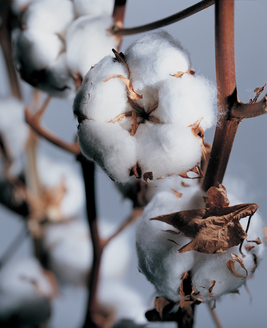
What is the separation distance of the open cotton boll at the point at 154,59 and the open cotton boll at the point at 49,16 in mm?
101

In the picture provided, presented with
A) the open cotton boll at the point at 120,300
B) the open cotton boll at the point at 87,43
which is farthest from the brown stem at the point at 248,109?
the open cotton boll at the point at 120,300

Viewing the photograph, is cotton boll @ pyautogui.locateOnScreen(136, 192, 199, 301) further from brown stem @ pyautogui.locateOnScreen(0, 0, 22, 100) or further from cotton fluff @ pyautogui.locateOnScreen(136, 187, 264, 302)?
brown stem @ pyautogui.locateOnScreen(0, 0, 22, 100)

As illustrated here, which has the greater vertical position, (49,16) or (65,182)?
(49,16)

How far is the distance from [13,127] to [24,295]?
19 centimetres

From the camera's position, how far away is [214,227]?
17 cm

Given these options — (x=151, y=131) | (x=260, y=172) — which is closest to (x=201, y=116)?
(x=151, y=131)

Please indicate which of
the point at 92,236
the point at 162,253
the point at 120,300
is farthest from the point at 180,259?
the point at 120,300

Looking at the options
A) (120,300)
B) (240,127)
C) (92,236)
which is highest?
(240,127)

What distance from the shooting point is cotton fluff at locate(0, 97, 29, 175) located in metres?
0.40

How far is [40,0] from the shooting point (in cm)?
26

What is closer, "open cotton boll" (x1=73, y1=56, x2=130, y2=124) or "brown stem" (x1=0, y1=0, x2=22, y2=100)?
"open cotton boll" (x1=73, y1=56, x2=130, y2=124)

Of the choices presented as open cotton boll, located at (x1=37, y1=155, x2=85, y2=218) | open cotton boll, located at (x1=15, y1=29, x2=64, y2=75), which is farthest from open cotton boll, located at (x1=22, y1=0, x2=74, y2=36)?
open cotton boll, located at (x1=37, y1=155, x2=85, y2=218)

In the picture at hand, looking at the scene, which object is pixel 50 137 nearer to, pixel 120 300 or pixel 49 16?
pixel 49 16

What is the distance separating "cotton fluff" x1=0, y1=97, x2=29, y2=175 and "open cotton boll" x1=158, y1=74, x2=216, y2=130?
0.29 m
